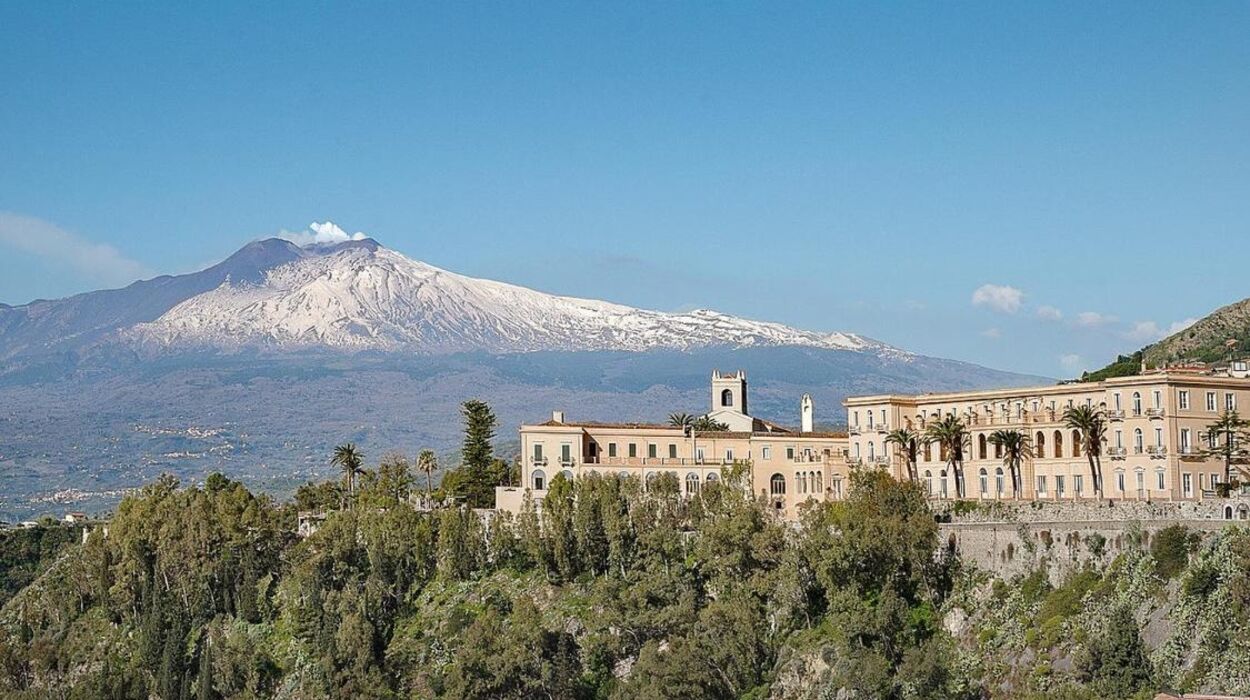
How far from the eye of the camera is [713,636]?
7712 centimetres

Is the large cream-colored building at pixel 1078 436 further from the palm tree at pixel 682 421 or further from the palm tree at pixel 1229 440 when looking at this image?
the palm tree at pixel 682 421

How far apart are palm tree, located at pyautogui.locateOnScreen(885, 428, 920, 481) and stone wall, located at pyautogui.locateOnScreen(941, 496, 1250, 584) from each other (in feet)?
31.3

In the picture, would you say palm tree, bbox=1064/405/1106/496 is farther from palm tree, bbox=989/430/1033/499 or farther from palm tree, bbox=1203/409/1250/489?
palm tree, bbox=1203/409/1250/489

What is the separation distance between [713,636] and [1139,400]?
822 inches

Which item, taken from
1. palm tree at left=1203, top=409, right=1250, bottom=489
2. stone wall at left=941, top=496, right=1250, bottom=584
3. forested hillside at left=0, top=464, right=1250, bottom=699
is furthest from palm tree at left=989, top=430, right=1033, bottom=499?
palm tree at left=1203, top=409, right=1250, bottom=489

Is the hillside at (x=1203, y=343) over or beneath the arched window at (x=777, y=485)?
over

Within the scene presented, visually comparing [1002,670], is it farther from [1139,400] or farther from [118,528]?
[118,528]

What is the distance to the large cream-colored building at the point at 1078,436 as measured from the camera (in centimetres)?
7950

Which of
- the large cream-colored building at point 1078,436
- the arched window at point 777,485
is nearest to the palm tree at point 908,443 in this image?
the large cream-colored building at point 1078,436

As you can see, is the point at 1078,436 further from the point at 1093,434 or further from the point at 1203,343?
the point at 1203,343

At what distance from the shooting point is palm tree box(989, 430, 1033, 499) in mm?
84438

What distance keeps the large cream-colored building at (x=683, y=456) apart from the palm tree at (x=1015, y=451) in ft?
35.7

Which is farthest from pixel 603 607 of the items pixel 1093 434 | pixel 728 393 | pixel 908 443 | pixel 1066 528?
pixel 728 393

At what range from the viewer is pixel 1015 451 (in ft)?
277
